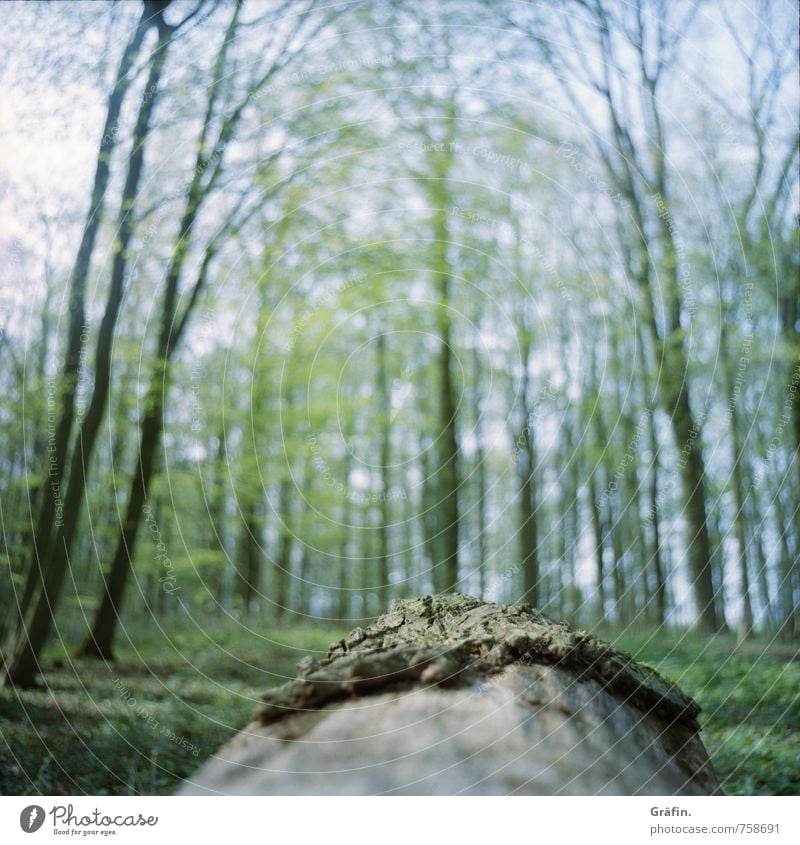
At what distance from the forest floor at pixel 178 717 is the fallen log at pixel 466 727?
765mm

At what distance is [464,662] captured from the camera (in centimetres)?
300

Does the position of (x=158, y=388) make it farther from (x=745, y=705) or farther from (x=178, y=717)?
(x=745, y=705)

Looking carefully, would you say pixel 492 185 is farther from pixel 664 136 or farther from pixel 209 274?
pixel 209 274

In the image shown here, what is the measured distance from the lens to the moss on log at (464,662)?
2.91 m

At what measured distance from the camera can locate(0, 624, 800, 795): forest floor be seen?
146 inches

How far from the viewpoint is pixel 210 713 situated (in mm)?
5242

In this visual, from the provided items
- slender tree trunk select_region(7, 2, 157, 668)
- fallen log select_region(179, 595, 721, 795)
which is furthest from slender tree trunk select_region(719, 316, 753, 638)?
slender tree trunk select_region(7, 2, 157, 668)

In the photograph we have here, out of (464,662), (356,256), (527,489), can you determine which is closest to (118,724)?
(464,662)

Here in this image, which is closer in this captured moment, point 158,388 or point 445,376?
point 158,388

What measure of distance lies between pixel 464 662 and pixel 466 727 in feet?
0.79

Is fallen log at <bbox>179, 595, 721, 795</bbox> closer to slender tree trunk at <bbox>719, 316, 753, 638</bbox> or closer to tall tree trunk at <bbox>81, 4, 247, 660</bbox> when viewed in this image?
tall tree trunk at <bbox>81, 4, 247, 660</bbox>
